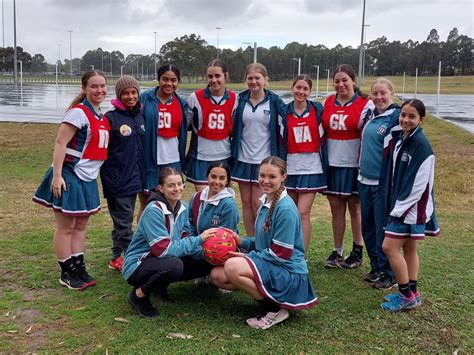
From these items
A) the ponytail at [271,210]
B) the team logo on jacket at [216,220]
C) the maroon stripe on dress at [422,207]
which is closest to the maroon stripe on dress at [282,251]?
the ponytail at [271,210]

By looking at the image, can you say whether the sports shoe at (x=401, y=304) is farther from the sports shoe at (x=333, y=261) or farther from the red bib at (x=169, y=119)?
the red bib at (x=169, y=119)

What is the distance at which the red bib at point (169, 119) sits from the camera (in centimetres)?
522

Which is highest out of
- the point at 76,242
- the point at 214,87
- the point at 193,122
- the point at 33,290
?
the point at 214,87

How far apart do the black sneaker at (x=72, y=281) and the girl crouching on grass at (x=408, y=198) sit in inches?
106

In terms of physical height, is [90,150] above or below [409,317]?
above

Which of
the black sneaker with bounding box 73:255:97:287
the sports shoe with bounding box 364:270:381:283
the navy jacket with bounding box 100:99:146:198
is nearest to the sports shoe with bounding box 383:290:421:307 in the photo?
the sports shoe with bounding box 364:270:381:283

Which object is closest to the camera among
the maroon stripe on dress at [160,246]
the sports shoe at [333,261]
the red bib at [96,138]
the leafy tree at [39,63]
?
the maroon stripe on dress at [160,246]

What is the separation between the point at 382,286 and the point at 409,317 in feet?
2.13

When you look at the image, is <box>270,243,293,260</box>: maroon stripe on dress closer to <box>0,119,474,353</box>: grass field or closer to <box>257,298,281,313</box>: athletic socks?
<box>257,298,281,313</box>: athletic socks

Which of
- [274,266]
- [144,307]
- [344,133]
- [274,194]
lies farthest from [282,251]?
[344,133]

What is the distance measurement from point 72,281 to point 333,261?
2.64 meters

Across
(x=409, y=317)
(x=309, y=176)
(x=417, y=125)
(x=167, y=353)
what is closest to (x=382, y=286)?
(x=409, y=317)

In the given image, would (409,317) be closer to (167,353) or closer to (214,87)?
(167,353)

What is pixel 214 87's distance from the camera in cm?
529
